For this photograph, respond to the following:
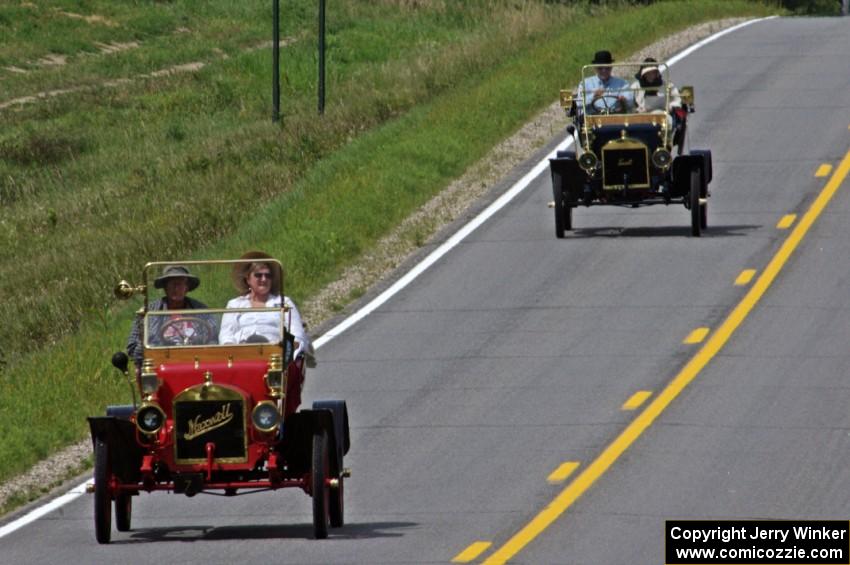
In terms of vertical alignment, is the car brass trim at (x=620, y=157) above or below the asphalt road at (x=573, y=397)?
above

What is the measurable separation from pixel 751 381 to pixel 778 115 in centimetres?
1535

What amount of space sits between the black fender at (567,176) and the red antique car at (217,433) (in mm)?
10582

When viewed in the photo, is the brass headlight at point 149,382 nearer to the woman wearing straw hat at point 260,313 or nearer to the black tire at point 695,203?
the woman wearing straw hat at point 260,313

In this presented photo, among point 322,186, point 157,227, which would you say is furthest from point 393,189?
point 157,227

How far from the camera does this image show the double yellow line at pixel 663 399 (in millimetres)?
11734

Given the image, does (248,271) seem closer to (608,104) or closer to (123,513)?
(123,513)

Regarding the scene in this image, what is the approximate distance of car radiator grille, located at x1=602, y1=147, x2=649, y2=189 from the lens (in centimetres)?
2223

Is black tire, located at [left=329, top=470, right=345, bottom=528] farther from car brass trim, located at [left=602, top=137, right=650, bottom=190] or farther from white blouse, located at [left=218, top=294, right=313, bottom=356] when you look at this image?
car brass trim, located at [left=602, top=137, right=650, bottom=190]

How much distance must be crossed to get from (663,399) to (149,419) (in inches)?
213

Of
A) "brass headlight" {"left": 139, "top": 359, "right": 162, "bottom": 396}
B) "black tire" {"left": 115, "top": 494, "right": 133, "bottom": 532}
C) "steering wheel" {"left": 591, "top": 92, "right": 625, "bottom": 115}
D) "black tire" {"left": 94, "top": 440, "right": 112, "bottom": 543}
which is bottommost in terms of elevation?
"black tire" {"left": 115, "top": 494, "right": 133, "bottom": 532}

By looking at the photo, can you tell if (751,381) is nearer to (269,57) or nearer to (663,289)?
(663,289)

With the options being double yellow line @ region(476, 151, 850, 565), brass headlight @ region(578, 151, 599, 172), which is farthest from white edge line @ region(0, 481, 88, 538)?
brass headlight @ region(578, 151, 599, 172)

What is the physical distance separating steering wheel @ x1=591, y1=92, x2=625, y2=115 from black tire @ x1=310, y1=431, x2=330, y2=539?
1146 centimetres

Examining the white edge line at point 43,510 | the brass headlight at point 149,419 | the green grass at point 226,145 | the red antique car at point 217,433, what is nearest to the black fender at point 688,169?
the green grass at point 226,145
